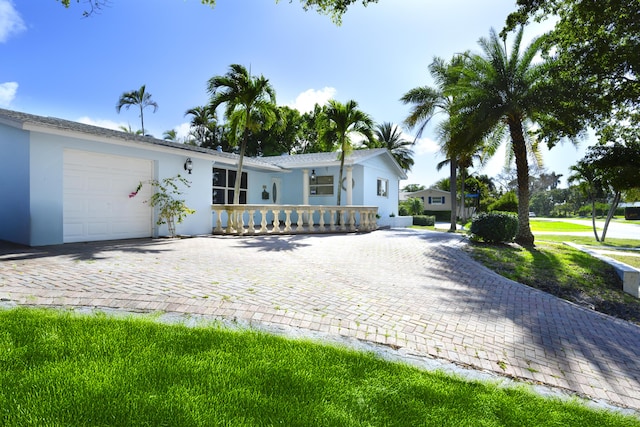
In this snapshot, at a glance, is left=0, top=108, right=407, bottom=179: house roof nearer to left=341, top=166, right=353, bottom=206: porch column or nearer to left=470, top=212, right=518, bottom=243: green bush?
left=341, top=166, right=353, bottom=206: porch column

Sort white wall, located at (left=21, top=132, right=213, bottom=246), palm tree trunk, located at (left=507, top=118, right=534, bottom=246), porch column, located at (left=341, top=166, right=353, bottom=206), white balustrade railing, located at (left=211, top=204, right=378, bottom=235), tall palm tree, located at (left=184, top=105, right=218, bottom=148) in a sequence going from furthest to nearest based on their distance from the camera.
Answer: tall palm tree, located at (left=184, top=105, right=218, bottom=148)
porch column, located at (left=341, top=166, right=353, bottom=206)
palm tree trunk, located at (left=507, top=118, right=534, bottom=246)
white balustrade railing, located at (left=211, top=204, right=378, bottom=235)
white wall, located at (left=21, top=132, right=213, bottom=246)

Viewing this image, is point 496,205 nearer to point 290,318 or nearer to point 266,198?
point 266,198

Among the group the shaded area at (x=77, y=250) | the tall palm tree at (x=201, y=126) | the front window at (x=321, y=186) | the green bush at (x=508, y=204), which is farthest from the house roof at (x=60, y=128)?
the green bush at (x=508, y=204)

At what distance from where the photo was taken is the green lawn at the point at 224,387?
6.95 ft

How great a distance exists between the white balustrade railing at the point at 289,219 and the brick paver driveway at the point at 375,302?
16.2 ft

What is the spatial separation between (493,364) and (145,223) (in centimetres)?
1110

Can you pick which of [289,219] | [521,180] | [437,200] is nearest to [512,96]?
[521,180]

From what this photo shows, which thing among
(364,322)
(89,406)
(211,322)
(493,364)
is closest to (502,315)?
(493,364)

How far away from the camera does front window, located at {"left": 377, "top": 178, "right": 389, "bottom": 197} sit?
21.4 m

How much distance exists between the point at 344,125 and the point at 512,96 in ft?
23.1

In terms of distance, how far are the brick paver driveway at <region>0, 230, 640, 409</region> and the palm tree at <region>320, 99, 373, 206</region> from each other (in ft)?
32.7

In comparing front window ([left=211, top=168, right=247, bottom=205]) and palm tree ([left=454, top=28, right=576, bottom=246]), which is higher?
palm tree ([left=454, top=28, right=576, bottom=246])

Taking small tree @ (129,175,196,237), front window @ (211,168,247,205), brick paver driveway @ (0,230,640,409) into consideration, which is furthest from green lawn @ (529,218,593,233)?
small tree @ (129,175,196,237)

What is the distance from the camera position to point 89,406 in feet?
6.90
